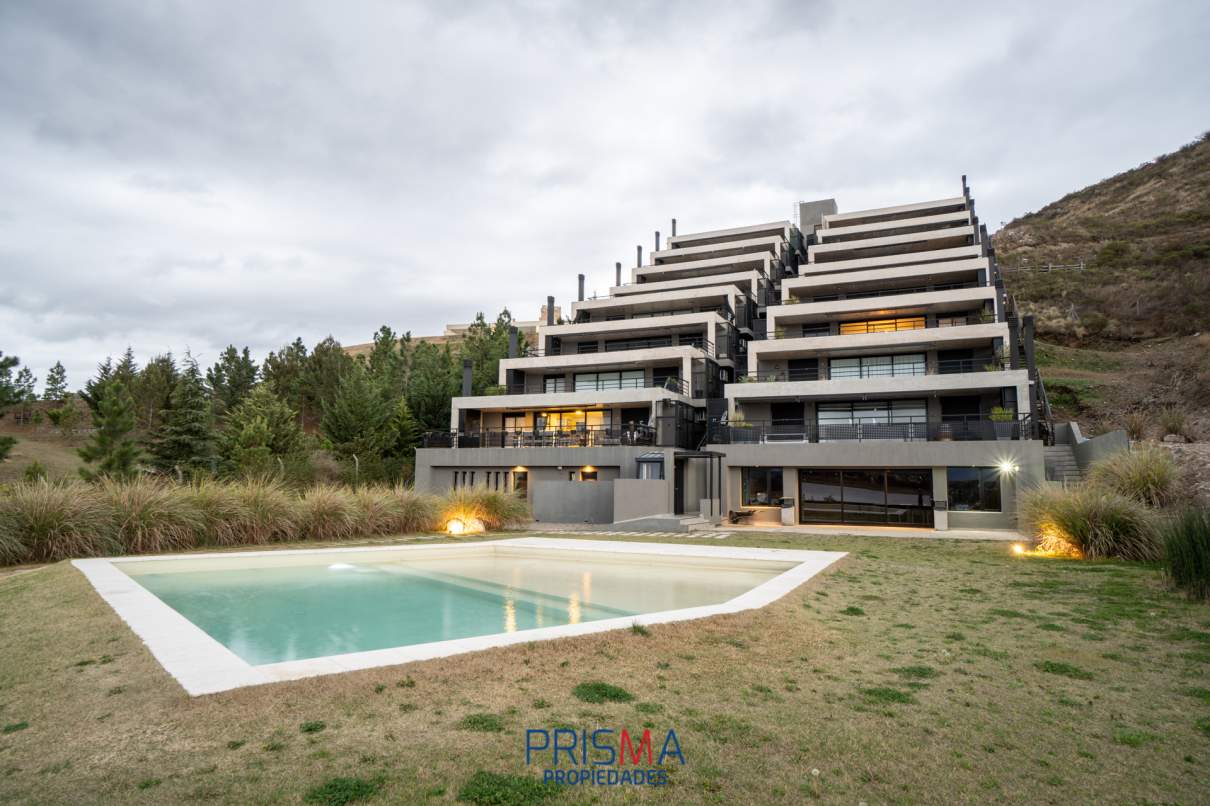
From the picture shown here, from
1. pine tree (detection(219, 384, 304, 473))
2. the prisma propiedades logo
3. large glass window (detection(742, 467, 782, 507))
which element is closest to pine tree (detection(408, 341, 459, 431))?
pine tree (detection(219, 384, 304, 473))

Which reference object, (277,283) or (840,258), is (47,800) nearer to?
(840,258)

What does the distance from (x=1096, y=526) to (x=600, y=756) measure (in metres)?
11.9

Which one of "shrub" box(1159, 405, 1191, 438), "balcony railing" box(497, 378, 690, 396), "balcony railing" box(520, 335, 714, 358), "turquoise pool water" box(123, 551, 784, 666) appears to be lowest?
"turquoise pool water" box(123, 551, 784, 666)

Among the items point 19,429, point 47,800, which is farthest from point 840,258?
point 19,429

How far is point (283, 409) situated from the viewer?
34.8m

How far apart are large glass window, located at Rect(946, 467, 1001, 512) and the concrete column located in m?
0.29

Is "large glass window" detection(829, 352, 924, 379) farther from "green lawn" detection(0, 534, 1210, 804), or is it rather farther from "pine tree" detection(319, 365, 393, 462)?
"pine tree" detection(319, 365, 393, 462)

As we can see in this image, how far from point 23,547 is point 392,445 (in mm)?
24942

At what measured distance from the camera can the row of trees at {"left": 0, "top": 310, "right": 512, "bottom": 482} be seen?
29842mm

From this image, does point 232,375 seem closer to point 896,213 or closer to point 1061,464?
point 896,213

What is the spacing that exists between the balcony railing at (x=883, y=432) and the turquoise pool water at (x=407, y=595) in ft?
43.8

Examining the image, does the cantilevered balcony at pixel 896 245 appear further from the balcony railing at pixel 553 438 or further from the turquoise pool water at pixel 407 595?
the turquoise pool water at pixel 407 595

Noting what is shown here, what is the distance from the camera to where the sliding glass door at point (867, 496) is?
74.8 feet

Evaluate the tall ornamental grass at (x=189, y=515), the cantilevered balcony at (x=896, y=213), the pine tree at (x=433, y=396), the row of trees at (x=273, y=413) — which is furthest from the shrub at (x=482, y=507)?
the cantilevered balcony at (x=896, y=213)
